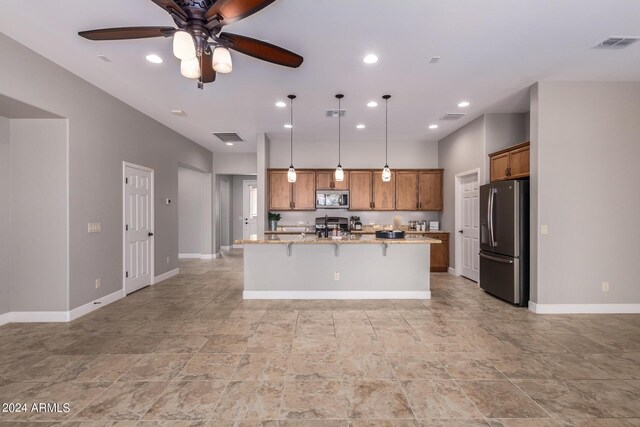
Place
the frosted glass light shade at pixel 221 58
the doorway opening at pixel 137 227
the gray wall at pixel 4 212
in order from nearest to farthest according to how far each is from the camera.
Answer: the frosted glass light shade at pixel 221 58, the gray wall at pixel 4 212, the doorway opening at pixel 137 227

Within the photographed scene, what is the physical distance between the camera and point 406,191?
7.02 metres

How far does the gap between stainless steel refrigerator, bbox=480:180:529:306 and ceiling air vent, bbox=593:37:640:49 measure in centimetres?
170

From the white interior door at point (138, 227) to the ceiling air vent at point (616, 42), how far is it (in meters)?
6.26

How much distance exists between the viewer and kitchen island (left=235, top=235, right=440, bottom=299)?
473cm

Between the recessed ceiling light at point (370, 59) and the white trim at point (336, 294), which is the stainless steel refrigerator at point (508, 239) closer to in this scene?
the white trim at point (336, 294)

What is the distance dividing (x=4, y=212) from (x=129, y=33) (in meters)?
2.94

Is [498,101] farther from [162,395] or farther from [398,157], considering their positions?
[162,395]

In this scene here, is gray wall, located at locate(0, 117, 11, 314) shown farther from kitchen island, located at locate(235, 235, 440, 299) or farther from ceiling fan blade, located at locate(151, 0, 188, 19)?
ceiling fan blade, located at locate(151, 0, 188, 19)

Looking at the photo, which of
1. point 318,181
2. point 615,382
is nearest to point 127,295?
point 318,181

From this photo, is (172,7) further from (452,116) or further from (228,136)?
(228,136)

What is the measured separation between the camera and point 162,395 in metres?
2.25

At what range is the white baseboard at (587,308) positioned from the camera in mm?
4047

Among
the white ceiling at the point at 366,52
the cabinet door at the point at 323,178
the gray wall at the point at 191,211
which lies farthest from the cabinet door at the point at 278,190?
the gray wall at the point at 191,211

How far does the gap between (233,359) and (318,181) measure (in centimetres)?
473
